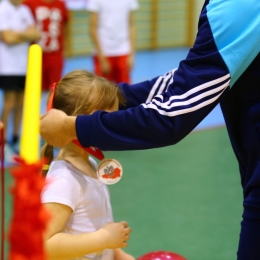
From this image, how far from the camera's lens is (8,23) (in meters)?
3.57

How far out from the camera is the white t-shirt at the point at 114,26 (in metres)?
4.06

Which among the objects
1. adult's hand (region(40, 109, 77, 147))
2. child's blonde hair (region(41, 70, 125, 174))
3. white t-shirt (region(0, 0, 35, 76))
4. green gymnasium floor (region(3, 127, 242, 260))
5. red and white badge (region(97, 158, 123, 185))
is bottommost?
green gymnasium floor (region(3, 127, 242, 260))

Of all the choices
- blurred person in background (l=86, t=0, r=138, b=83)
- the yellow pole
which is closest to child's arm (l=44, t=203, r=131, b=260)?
the yellow pole

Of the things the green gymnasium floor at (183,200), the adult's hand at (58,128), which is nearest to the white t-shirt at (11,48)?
the green gymnasium floor at (183,200)

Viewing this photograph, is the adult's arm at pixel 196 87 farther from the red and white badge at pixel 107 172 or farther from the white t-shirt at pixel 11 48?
the white t-shirt at pixel 11 48

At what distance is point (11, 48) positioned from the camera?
11.7 feet

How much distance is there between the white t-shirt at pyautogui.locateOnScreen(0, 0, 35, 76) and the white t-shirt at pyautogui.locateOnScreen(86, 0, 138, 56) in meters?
0.67

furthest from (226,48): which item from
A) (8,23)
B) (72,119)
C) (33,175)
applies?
(8,23)

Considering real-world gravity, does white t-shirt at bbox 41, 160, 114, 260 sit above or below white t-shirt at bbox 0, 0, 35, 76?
below

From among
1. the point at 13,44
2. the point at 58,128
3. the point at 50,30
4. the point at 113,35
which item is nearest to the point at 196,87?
the point at 58,128

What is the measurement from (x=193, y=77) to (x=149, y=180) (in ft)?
6.88

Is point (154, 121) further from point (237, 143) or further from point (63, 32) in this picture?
point (63, 32)

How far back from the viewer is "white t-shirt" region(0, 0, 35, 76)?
3559 millimetres

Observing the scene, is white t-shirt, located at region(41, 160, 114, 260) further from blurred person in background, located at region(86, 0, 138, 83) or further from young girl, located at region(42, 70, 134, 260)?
blurred person in background, located at region(86, 0, 138, 83)
